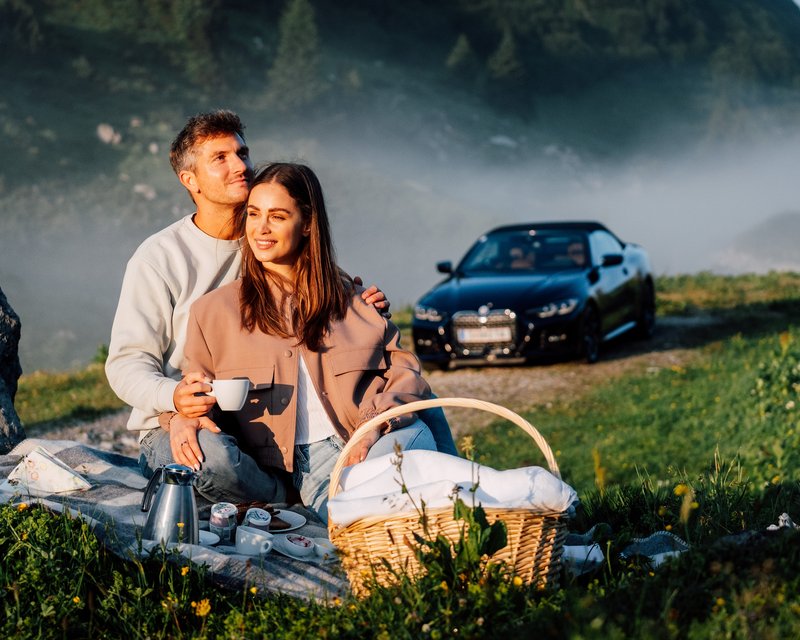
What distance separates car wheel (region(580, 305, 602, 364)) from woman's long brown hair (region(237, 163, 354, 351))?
8368 mm

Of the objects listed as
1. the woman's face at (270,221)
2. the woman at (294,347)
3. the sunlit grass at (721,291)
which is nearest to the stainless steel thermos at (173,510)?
the woman at (294,347)

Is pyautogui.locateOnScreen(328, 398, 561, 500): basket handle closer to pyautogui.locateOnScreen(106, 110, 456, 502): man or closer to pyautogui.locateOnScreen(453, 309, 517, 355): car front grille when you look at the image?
pyautogui.locateOnScreen(106, 110, 456, 502): man

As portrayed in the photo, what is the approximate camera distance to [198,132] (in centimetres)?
550

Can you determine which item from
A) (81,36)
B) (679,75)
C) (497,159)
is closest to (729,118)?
(679,75)

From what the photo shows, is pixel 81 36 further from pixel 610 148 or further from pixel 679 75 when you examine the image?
pixel 679 75

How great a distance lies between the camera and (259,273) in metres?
5.21

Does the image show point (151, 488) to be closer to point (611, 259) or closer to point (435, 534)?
point (435, 534)

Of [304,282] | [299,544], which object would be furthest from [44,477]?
[304,282]

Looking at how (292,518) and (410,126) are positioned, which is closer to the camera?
(292,518)

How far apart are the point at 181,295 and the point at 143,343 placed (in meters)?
0.33

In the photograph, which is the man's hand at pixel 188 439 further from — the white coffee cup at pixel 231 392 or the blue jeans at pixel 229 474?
the white coffee cup at pixel 231 392

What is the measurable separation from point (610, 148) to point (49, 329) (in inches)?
2240

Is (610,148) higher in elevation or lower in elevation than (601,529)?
higher

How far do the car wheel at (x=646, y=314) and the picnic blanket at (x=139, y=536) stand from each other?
10.9 meters
